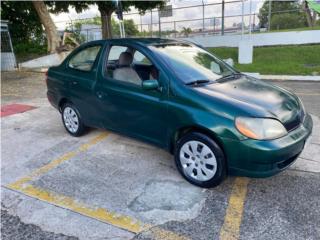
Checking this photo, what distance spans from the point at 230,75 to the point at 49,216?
8.98 ft

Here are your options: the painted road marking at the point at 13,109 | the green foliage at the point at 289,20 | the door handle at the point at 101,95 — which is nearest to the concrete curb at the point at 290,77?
the painted road marking at the point at 13,109

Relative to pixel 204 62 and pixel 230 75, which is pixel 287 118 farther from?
pixel 204 62

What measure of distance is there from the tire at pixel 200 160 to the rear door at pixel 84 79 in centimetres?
159

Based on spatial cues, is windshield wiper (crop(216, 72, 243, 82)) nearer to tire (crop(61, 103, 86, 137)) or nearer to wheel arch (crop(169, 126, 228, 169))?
wheel arch (crop(169, 126, 228, 169))

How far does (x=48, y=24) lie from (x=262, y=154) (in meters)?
14.8

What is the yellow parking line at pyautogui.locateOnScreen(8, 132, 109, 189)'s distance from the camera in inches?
140

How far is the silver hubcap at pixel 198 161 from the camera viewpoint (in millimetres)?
3070

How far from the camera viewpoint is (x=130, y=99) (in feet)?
12.1

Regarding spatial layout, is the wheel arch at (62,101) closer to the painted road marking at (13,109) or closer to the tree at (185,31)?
the painted road marking at (13,109)

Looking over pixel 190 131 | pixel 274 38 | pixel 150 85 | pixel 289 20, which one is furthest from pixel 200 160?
pixel 289 20

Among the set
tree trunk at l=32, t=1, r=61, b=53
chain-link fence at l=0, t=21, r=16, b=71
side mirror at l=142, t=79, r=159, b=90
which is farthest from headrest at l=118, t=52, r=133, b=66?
chain-link fence at l=0, t=21, r=16, b=71

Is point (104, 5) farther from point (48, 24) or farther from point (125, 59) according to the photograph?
point (125, 59)

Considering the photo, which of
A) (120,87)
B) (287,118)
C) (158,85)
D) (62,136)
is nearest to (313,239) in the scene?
(287,118)

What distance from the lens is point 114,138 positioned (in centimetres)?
480
